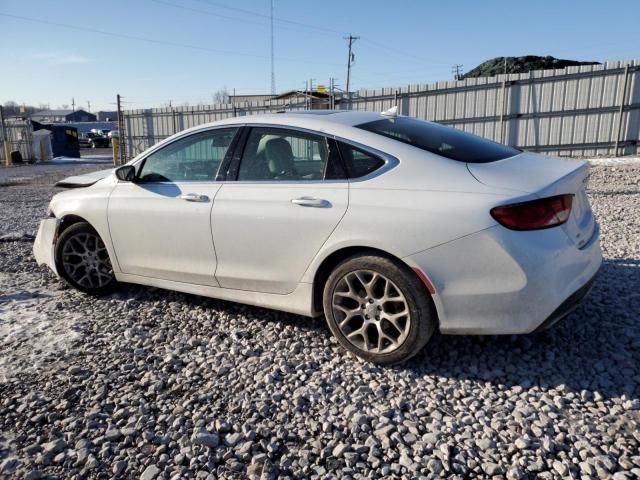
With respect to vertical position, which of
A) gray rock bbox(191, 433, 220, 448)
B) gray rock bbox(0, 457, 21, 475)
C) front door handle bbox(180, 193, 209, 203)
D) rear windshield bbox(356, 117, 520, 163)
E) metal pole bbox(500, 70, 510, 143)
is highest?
metal pole bbox(500, 70, 510, 143)

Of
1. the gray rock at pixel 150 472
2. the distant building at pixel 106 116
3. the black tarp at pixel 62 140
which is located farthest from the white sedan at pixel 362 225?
the distant building at pixel 106 116

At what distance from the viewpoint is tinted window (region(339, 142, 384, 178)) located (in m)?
3.12

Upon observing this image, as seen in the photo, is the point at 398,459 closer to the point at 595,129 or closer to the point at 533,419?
the point at 533,419

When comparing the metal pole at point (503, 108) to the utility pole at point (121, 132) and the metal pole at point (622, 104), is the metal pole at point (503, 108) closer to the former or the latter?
the metal pole at point (622, 104)

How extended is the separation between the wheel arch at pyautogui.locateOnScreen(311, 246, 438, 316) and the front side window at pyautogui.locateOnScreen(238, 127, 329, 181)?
Result: 0.53 m

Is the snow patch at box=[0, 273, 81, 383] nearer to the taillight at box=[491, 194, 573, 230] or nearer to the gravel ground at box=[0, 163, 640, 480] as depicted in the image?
the gravel ground at box=[0, 163, 640, 480]

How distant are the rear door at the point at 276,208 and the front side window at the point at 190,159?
8.9 inches

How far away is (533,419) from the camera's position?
2.55m

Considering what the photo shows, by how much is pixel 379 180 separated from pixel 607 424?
1.77 m

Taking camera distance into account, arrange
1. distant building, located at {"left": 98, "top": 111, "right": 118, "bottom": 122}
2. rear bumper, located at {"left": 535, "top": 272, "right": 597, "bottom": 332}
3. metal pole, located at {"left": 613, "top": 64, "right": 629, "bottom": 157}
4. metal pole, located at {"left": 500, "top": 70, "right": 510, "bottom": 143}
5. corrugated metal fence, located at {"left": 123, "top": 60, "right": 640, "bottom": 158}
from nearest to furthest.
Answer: rear bumper, located at {"left": 535, "top": 272, "right": 597, "bottom": 332}, metal pole, located at {"left": 613, "top": 64, "right": 629, "bottom": 157}, corrugated metal fence, located at {"left": 123, "top": 60, "right": 640, "bottom": 158}, metal pole, located at {"left": 500, "top": 70, "right": 510, "bottom": 143}, distant building, located at {"left": 98, "top": 111, "right": 118, "bottom": 122}

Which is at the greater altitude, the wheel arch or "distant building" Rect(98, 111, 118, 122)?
"distant building" Rect(98, 111, 118, 122)

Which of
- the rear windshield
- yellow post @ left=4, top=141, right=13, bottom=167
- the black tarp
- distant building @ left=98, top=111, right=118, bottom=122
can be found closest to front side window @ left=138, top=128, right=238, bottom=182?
the rear windshield

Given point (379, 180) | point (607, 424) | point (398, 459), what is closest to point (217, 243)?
point (379, 180)

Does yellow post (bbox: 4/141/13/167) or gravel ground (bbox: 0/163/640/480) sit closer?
gravel ground (bbox: 0/163/640/480)
